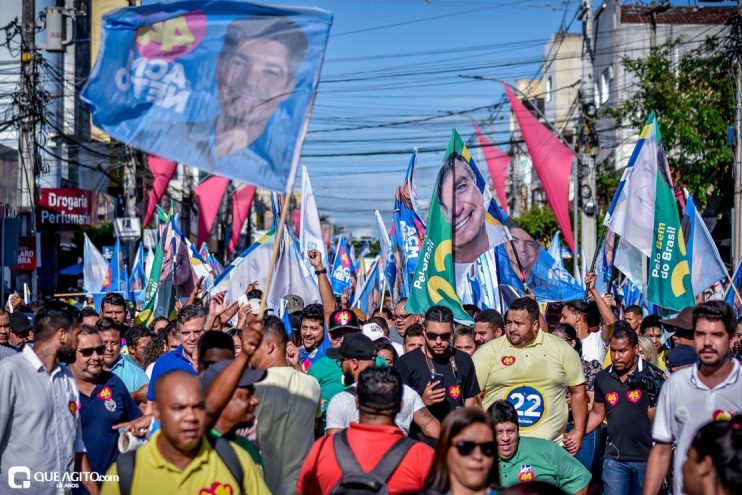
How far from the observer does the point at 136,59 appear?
6.09m

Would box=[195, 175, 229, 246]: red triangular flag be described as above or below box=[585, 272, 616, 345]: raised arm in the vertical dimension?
above

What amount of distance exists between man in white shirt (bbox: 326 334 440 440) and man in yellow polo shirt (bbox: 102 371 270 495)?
44.8 inches

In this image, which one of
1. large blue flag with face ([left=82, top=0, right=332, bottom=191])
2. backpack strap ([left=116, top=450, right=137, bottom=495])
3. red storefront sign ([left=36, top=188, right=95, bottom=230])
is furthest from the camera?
red storefront sign ([left=36, top=188, right=95, bottom=230])

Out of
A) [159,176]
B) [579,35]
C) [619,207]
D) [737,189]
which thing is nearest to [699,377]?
[619,207]

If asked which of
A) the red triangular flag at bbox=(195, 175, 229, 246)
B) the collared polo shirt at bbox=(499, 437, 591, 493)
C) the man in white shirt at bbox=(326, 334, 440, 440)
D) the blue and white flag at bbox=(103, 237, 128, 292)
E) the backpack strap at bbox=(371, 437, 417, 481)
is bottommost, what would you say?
the collared polo shirt at bbox=(499, 437, 591, 493)

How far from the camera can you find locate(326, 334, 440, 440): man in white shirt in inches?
237

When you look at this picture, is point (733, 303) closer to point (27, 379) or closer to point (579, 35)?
point (27, 379)

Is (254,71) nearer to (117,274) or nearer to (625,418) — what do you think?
(625,418)

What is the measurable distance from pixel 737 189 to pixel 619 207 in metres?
8.14

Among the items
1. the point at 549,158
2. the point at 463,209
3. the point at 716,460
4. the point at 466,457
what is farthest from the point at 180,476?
the point at 549,158

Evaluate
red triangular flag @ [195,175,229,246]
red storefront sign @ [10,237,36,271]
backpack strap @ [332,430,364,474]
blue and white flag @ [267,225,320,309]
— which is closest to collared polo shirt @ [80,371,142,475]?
backpack strap @ [332,430,364,474]

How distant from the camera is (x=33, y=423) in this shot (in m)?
5.62

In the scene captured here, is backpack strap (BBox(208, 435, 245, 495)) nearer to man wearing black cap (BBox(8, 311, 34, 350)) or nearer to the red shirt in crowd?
the red shirt in crowd

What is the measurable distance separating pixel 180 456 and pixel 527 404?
3.83m
